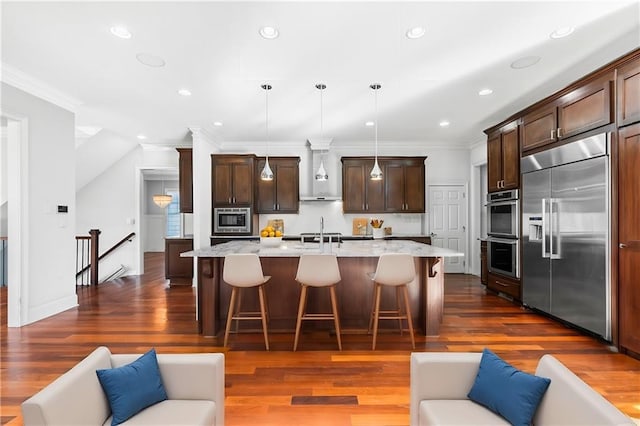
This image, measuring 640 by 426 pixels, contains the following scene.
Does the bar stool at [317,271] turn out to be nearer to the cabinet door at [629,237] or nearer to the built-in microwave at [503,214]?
the cabinet door at [629,237]

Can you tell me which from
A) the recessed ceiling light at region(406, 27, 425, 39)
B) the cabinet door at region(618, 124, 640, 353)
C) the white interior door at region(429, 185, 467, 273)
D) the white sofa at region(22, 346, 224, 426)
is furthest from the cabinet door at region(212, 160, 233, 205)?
the cabinet door at region(618, 124, 640, 353)

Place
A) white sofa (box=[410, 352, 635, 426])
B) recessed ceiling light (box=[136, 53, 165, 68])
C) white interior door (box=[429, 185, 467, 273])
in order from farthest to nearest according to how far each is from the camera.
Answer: white interior door (box=[429, 185, 467, 273]) → recessed ceiling light (box=[136, 53, 165, 68]) → white sofa (box=[410, 352, 635, 426])

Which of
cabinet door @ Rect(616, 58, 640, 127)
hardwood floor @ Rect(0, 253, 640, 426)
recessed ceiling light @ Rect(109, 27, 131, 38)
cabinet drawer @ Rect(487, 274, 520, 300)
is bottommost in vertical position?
hardwood floor @ Rect(0, 253, 640, 426)

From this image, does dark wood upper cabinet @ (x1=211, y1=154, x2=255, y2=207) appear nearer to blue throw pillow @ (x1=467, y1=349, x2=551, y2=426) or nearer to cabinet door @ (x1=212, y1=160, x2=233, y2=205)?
cabinet door @ (x1=212, y1=160, x2=233, y2=205)

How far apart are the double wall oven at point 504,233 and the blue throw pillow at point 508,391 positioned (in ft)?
11.7

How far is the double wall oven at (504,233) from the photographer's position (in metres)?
4.60

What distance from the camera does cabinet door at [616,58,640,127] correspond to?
2.82 meters

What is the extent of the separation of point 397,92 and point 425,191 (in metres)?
3.17

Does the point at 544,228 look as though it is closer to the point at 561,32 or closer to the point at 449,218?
the point at 561,32

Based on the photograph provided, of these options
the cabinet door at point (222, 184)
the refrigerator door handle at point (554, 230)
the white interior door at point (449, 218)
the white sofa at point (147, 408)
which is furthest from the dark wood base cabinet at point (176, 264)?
the refrigerator door handle at point (554, 230)

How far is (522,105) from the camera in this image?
14.9 ft

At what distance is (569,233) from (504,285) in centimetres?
159

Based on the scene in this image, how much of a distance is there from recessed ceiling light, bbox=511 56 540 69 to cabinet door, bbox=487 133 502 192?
1925 millimetres

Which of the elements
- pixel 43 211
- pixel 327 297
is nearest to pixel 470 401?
pixel 327 297
